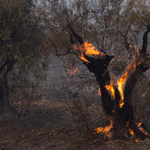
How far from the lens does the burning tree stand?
852cm

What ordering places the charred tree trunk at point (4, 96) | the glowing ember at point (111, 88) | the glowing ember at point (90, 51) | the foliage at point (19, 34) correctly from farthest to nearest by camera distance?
the charred tree trunk at point (4, 96) < the foliage at point (19, 34) < the glowing ember at point (90, 51) < the glowing ember at point (111, 88)

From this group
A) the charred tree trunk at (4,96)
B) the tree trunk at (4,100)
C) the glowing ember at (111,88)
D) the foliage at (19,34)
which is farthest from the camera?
the tree trunk at (4,100)

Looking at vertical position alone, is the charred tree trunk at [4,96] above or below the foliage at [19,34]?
below

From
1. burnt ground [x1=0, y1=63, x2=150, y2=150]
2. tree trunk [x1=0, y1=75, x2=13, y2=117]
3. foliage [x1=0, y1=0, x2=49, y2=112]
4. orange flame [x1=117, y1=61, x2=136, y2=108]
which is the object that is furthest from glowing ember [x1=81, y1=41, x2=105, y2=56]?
tree trunk [x1=0, y1=75, x2=13, y2=117]

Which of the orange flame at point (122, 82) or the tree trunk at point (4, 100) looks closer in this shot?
the orange flame at point (122, 82)

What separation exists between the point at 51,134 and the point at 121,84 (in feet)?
19.4

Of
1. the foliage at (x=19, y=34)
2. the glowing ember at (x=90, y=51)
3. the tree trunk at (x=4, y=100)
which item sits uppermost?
the foliage at (x=19, y=34)

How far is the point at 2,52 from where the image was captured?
43.1 ft

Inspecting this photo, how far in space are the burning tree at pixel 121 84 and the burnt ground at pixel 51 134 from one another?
2.05 feet

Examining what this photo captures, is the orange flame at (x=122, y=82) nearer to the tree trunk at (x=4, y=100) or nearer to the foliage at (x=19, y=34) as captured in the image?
the foliage at (x=19, y=34)

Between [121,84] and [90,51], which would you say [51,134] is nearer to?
[121,84]

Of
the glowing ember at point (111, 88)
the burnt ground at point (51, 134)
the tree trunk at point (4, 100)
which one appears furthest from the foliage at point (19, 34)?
the glowing ember at point (111, 88)

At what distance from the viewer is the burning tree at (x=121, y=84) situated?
8.52 metres

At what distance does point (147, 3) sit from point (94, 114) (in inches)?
384
